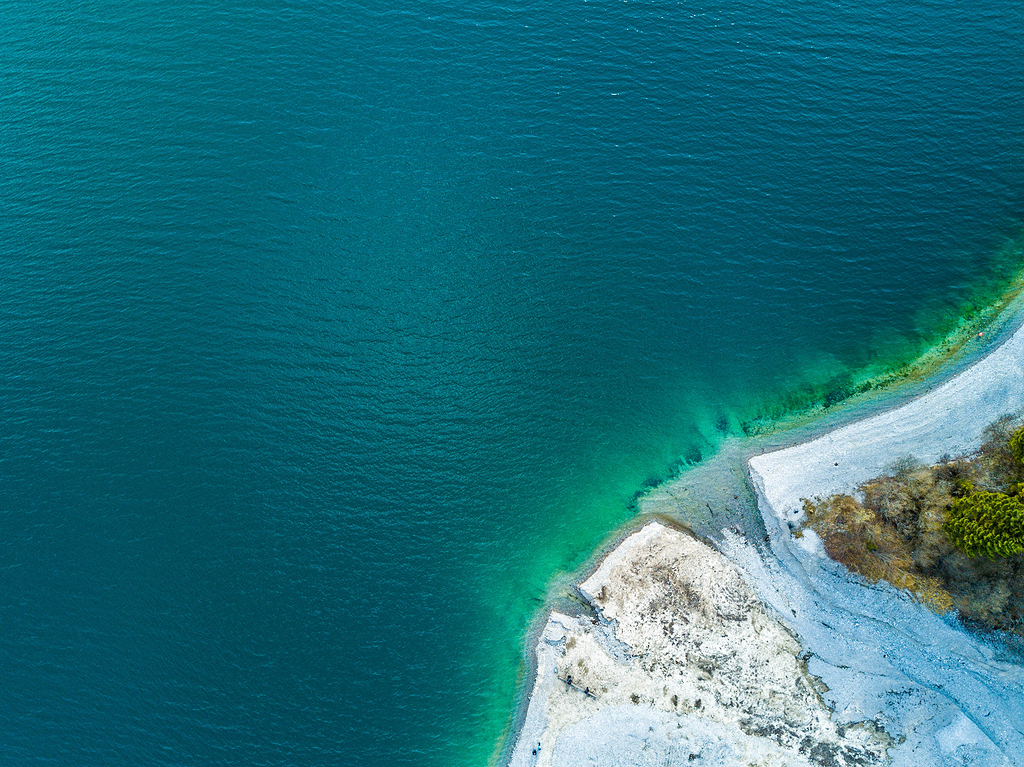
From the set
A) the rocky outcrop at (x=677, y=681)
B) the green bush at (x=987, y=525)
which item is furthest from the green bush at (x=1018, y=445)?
the rocky outcrop at (x=677, y=681)

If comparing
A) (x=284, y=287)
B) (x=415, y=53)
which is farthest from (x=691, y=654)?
(x=415, y=53)

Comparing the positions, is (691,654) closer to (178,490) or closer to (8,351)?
(178,490)

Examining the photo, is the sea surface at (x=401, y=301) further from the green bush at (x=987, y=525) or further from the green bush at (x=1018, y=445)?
the green bush at (x=987, y=525)

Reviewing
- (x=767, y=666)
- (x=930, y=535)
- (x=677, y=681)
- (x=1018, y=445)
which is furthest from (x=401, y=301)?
(x=1018, y=445)

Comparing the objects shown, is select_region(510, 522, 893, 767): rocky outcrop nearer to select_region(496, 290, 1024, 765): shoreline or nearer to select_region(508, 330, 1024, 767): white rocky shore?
select_region(508, 330, 1024, 767): white rocky shore

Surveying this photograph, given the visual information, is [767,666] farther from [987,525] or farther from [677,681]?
[987,525]

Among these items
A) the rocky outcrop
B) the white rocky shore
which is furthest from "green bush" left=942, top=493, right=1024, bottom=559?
the rocky outcrop
